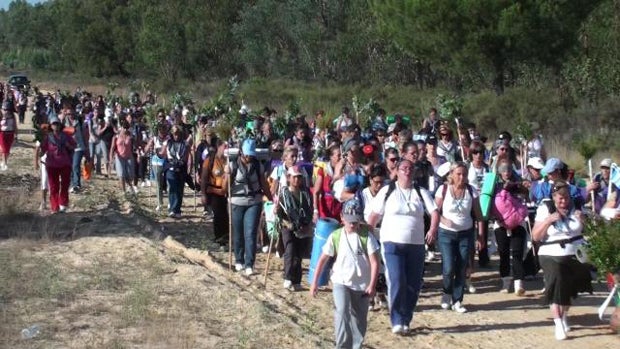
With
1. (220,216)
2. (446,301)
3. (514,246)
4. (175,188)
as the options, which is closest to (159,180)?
(175,188)

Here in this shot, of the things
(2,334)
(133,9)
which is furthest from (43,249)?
(133,9)

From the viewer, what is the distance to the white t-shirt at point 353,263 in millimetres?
8172

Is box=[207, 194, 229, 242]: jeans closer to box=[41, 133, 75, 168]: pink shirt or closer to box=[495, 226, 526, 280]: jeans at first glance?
box=[41, 133, 75, 168]: pink shirt

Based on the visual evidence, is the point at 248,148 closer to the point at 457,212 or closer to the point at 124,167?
the point at 457,212

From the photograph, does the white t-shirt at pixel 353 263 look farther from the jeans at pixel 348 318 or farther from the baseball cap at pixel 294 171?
the baseball cap at pixel 294 171

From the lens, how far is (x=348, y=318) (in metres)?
8.23

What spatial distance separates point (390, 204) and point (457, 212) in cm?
107

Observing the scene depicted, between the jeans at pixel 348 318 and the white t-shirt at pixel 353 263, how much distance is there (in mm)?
64

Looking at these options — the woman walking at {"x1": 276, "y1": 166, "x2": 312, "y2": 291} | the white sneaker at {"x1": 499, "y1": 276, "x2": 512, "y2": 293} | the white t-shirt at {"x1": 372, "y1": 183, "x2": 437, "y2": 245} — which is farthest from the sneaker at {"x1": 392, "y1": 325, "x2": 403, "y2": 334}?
the white sneaker at {"x1": 499, "y1": 276, "x2": 512, "y2": 293}

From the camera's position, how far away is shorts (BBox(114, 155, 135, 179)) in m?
18.9

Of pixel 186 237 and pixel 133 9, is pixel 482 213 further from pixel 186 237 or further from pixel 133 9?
pixel 133 9

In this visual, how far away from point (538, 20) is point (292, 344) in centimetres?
2438

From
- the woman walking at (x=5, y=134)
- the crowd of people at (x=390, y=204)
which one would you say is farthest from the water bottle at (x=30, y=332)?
Answer: the woman walking at (x=5, y=134)

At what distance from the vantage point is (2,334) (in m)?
9.02
